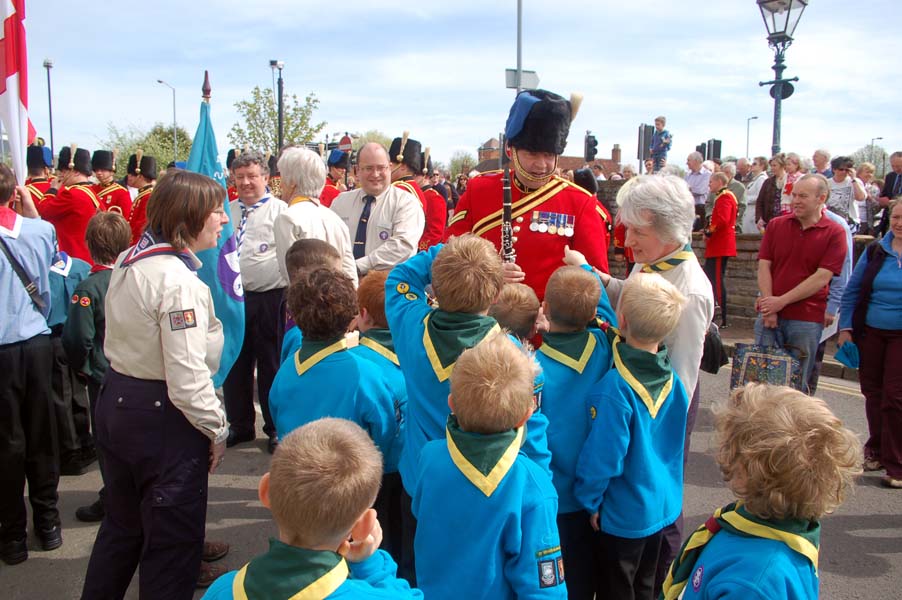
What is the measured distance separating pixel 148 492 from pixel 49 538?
1593 mm

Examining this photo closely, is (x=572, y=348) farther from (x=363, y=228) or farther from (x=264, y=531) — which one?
(x=363, y=228)

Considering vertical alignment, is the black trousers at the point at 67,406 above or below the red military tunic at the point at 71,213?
below

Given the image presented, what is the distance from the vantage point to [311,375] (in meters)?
2.74

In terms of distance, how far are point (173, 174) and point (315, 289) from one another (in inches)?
28.1

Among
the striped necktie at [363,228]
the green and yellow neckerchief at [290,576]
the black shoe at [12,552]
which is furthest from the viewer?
the striped necktie at [363,228]

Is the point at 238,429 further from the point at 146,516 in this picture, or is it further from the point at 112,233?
the point at 146,516

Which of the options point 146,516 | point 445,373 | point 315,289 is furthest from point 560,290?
point 146,516

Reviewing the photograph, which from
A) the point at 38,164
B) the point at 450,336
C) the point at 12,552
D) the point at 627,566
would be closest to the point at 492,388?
the point at 450,336

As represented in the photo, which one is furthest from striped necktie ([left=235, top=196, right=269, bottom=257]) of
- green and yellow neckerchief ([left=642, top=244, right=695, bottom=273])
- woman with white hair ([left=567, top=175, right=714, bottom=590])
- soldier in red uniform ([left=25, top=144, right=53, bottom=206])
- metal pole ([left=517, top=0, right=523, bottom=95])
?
metal pole ([left=517, top=0, right=523, bottom=95])

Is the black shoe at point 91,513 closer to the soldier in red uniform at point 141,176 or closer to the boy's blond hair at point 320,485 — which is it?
the boy's blond hair at point 320,485

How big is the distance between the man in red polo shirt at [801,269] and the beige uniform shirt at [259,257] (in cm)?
360

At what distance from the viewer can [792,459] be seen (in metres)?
1.56

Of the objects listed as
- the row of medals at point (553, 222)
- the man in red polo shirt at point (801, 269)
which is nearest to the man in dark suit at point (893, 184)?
the man in red polo shirt at point (801, 269)

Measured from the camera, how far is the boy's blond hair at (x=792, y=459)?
1.56 metres
